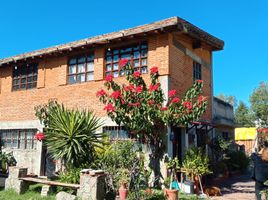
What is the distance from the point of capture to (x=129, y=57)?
13.3 meters

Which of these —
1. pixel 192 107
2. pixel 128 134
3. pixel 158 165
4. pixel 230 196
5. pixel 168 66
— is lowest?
pixel 230 196

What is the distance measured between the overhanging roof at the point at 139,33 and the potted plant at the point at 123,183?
5494mm

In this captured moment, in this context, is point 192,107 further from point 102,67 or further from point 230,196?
point 102,67

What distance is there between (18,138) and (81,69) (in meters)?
5.32

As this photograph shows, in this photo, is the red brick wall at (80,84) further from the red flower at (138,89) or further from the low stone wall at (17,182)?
the low stone wall at (17,182)

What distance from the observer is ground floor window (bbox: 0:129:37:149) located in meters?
16.1

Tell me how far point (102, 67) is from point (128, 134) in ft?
11.0

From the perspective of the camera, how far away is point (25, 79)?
17.2 metres

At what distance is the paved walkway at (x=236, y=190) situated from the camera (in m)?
10.9

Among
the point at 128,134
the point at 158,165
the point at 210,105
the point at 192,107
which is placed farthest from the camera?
the point at 210,105

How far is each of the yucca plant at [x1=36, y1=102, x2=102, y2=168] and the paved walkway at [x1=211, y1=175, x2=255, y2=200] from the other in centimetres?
462

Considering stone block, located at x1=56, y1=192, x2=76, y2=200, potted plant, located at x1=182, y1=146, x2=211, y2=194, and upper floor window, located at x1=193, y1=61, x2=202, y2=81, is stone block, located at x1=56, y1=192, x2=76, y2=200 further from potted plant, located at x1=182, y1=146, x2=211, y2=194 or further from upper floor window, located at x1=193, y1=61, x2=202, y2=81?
upper floor window, located at x1=193, y1=61, x2=202, y2=81

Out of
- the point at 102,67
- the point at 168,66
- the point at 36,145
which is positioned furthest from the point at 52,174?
the point at 168,66

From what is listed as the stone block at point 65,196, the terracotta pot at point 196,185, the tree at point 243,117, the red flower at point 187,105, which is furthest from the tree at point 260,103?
the stone block at point 65,196
